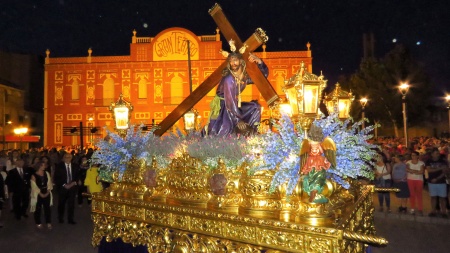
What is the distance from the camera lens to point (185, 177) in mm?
4902

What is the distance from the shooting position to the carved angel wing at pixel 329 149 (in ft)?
11.8

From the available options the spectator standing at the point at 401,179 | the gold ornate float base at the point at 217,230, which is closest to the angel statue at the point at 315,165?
the gold ornate float base at the point at 217,230

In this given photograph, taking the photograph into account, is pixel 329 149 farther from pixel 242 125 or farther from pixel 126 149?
pixel 126 149

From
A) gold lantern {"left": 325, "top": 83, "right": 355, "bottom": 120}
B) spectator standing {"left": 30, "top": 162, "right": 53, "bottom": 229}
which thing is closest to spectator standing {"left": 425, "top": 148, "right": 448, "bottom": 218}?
gold lantern {"left": 325, "top": 83, "right": 355, "bottom": 120}

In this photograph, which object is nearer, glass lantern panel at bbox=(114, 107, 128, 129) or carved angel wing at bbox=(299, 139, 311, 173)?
carved angel wing at bbox=(299, 139, 311, 173)

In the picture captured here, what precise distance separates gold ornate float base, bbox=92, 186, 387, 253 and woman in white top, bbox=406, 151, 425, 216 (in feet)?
16.9

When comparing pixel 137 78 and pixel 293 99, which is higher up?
pixel 137 78

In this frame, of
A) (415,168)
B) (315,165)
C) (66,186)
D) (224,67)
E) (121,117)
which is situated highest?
(224,67)

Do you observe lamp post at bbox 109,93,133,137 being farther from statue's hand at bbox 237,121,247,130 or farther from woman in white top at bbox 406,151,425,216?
woman in white top at bbox 406,151,425,216

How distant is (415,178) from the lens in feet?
33.8

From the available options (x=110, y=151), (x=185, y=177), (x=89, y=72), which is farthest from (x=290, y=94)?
(x=89, y=72)

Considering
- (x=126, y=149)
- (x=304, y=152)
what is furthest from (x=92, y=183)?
(x=304, y=152)

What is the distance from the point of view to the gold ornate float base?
11.2 ft

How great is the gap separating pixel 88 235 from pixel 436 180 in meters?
8.52
